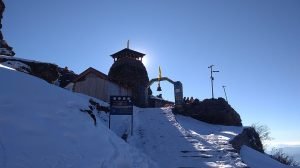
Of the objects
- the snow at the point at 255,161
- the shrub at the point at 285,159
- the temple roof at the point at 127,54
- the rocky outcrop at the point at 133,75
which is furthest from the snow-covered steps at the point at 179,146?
the temple roof at the point at 127,54

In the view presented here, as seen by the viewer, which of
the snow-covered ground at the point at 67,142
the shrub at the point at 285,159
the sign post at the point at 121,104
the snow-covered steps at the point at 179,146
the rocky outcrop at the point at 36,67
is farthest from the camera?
the shrub at the point at 285,159

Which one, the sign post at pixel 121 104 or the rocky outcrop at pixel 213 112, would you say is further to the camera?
the rocky outcrop at pixel 213 112

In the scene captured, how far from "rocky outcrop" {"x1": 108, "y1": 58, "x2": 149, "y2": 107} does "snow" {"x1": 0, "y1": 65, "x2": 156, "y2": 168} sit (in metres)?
29.7

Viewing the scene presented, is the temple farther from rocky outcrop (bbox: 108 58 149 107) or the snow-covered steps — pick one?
the snow-covered steps

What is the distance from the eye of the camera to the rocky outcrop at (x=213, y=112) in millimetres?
25859

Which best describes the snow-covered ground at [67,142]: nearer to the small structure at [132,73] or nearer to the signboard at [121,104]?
the signboard at [121,104]

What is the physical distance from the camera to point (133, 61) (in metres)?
44.6

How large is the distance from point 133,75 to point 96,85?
1104cm

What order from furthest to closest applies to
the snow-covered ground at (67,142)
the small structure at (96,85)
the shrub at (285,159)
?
the small structure at (96,85), the shrub at (285,159), the snow-covered ground at (67,142)

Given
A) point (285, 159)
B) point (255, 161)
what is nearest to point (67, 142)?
point (255, 161)

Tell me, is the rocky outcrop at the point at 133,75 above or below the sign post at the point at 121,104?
above

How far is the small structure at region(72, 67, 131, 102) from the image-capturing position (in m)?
32.0

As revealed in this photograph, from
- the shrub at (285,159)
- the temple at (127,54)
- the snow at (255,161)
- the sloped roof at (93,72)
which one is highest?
the temple at (127,54)

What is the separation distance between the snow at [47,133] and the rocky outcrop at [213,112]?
1503 centimetres
